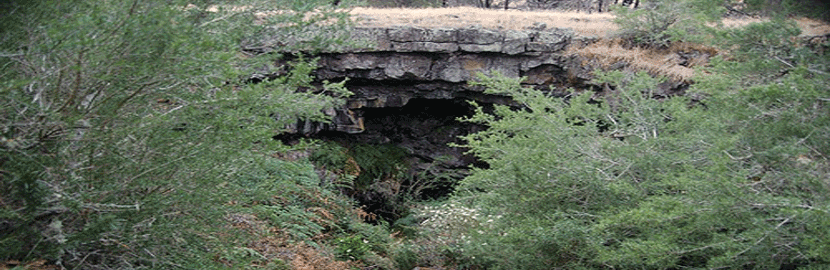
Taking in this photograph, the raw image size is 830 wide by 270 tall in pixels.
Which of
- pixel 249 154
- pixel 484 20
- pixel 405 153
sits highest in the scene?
pixel 249 154

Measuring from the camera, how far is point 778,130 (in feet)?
16.0

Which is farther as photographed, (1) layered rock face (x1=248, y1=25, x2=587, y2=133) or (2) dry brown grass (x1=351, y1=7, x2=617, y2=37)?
(2) dry brown grass (x1=351, y1=7, x2=617, y2=37)

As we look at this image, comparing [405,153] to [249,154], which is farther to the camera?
[405,153]

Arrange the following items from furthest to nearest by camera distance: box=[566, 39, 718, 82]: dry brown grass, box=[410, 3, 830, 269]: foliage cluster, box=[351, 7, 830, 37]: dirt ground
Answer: box=[351, 7, 830, 37]: dirt ground < box=[566, 39, 718, 82]: dry brown grass < box=[410, 3, 830, 269]: foliage cluster

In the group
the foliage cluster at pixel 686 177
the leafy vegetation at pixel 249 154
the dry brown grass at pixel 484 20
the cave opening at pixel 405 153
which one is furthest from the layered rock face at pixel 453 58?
the leafy vegetation at pixel 249 154

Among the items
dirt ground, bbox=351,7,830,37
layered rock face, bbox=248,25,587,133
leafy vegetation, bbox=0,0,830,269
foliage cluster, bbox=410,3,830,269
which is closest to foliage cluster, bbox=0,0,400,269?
leafy vegetation, bbox=0,0,830,269

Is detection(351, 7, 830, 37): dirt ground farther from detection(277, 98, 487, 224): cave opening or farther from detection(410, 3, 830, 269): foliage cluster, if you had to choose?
detection(410, 3, 830, 269): foliage cluster

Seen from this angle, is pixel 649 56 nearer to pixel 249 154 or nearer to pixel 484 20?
pixel 484 20

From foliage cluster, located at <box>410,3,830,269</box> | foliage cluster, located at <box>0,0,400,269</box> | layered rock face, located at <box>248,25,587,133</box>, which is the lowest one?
layered rock face, located at <box>248,25,587,133</box>

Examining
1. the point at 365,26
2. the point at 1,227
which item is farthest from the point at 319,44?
the point at 365,26

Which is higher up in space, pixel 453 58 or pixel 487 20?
pixel 487 20

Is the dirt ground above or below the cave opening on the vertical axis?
above

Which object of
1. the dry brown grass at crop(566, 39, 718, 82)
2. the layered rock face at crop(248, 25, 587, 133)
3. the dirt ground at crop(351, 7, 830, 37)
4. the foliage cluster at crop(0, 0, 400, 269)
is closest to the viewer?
the foliage cluster at crop(0, 0, 400, 269)

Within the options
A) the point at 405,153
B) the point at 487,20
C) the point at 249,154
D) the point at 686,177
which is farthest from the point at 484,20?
the point at 249,154
